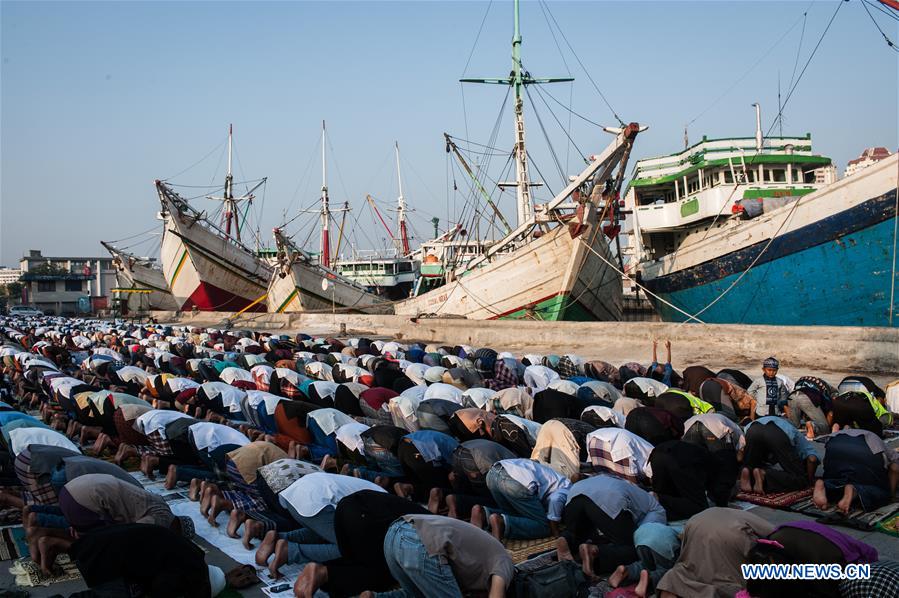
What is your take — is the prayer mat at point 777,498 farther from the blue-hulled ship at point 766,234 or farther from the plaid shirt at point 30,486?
the blue-hulled ship at point 766,234

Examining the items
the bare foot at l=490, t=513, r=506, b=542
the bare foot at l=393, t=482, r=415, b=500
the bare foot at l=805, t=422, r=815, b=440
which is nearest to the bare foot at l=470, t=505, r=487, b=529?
the bare foot at l=490, t=513, r=506, b=542

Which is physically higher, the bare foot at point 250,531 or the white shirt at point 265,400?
the white shirt at point 265,400

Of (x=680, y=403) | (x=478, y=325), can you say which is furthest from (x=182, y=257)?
(x=680, y=403)

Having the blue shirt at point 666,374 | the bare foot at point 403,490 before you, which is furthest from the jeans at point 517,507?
the blue shirt at point 666,374

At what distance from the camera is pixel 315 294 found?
33125mm

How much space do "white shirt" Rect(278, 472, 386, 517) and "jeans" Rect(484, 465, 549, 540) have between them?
1030mm

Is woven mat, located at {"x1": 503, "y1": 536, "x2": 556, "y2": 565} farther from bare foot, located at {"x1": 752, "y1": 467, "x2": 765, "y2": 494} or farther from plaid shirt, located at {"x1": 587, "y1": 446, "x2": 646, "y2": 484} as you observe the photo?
bare foot, located at {"x1": 752, "y1": 467, "x2": 765, "y2": 494}

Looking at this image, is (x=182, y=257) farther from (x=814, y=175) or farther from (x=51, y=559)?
(x=51, y=559)

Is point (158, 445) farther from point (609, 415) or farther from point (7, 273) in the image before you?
point (7, 273)

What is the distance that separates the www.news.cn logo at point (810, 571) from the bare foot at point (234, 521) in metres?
3.62

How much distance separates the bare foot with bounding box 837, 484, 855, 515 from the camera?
5.54 m

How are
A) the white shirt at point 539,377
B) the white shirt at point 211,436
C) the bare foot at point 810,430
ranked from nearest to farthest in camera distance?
1. the white shirt at point 211,436
2. the bare foot at point 810,430
3. the white shirt at point 539,377

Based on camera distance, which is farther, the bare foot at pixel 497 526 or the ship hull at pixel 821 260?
the ship hull at pixel 821 260

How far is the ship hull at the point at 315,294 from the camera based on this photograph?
107 ft
